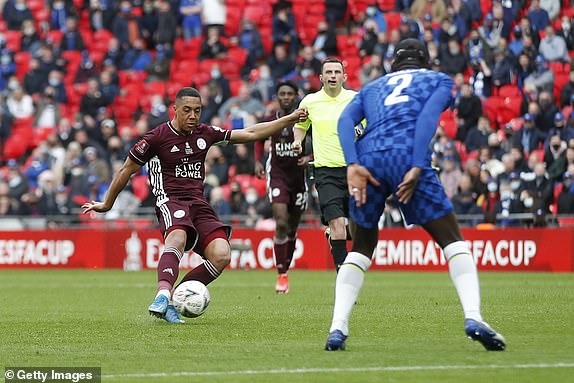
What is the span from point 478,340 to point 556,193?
50.3 ft

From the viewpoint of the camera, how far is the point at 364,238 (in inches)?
369

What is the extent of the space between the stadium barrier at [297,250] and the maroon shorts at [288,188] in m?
6.83

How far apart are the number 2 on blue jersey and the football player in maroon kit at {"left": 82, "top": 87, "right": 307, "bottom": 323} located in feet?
9.58

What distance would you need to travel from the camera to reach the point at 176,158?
41.1 feet

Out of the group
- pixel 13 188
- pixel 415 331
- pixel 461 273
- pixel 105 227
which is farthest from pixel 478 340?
pixel 13 188

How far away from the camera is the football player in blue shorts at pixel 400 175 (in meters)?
9.01

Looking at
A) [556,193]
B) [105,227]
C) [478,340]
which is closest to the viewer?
[478,340]

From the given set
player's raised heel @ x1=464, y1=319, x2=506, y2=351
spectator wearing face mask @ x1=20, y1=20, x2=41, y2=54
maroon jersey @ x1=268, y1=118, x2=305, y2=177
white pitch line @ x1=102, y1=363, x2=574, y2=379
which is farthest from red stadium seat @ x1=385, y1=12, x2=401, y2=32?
white pitch line @ x1=102, y1=363, x2=574, y2=379

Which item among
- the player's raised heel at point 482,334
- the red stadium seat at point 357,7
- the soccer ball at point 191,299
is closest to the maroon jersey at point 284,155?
the soccer ball at point 191,299

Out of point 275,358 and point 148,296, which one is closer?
point 275,358

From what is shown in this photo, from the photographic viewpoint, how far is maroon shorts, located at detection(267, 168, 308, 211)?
17656 millimetres

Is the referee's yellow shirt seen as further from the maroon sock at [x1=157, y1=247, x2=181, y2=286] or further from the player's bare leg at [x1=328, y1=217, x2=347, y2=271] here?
the maroon sock at [x1=157, y1=247, x2=181, y2=286]

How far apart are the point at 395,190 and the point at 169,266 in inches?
147

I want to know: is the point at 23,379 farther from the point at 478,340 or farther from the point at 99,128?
the point at 99,128
